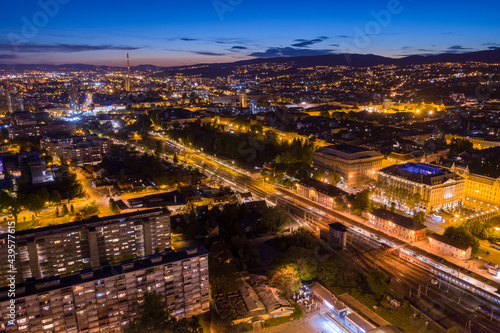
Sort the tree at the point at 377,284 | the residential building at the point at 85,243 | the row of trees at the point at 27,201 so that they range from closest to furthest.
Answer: the tree at the point at 377,284
the residential building at the point at 85,243
the row of trees at the point at 27,201

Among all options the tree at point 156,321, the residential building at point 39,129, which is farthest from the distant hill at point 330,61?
the tree at point 156,321

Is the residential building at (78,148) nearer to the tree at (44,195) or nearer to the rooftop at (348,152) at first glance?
the tree at (44,195)

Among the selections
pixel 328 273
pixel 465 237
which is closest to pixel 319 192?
pixel 465 237

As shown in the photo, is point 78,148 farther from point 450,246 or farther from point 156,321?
point 450,246

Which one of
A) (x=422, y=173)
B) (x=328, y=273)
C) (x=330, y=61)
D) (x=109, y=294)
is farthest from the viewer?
(x=330, y=61)

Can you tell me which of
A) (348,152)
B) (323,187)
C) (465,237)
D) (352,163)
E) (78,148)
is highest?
(348,152)

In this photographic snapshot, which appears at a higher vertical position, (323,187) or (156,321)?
(323,187)
